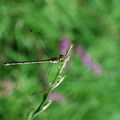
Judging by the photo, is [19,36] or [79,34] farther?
[79,34]

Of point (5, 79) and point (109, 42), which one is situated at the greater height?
point (5, 79)

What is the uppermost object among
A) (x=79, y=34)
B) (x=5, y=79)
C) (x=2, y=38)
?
(x=2, y=38)

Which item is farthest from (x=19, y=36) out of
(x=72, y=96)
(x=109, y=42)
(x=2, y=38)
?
(x=109, y=42)

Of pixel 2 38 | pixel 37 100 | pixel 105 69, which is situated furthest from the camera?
pixel 105 69

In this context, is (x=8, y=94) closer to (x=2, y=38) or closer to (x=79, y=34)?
(x=2, y=38)

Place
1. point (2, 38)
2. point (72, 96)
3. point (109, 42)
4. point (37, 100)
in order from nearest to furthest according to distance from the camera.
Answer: point (37, 100), point (2, 38), point (72, 96), point (109, 42)

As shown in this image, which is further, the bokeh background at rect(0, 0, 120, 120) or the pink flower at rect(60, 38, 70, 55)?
the pink flower at rect(60, 38, 70, 55)

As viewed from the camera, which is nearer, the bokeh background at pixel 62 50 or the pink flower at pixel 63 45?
the bokeh background at pixel 62 50
